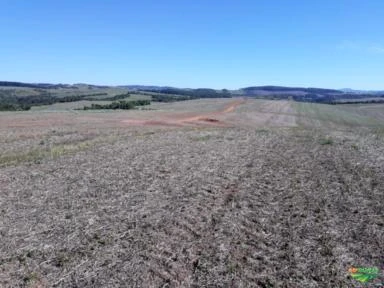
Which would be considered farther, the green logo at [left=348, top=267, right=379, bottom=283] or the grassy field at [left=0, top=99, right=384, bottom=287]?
the grassy field at [left=0, top=99, right=384, bottom=287]

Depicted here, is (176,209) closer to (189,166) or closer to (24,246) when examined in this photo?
(24,246)

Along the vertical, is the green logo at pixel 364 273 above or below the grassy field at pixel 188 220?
above

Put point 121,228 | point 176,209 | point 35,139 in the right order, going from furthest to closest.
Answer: point 35,139 → point 176,209 → point 121,228

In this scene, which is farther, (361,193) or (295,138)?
(295,138)

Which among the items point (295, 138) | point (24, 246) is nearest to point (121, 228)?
point (24, 246)

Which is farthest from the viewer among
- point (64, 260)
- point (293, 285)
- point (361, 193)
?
point (361, 193)
